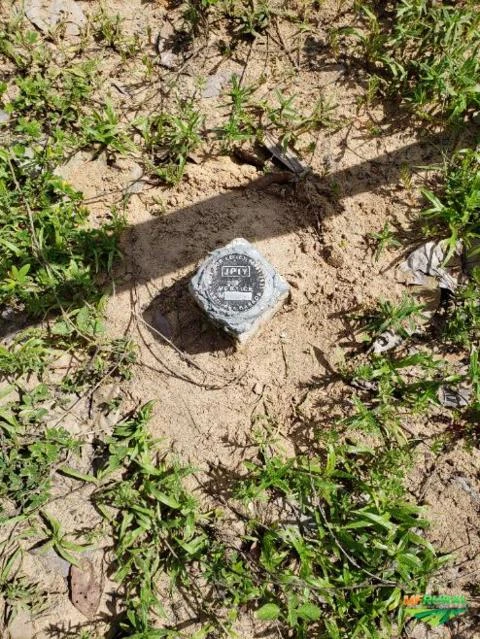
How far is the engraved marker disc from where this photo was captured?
2.92 meters

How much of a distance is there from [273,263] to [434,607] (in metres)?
2.07

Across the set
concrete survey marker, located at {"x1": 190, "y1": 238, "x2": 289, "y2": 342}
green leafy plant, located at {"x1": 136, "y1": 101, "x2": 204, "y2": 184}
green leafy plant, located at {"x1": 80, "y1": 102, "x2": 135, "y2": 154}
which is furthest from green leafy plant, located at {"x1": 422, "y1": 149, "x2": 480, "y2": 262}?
green leafy plant, located at {"x1": 80, "y1": 102, "x2": 135, "y2": 154}

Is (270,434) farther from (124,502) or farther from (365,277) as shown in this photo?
(365,277)

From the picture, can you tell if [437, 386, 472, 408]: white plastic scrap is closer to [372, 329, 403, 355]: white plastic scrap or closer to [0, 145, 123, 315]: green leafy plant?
[372, 329, 403, 355]: white plastic scrap

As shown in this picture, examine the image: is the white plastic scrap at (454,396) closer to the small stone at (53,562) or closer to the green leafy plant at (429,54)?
the green leafy plant at (429,54)

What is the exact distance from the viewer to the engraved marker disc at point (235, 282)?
2.92 meters

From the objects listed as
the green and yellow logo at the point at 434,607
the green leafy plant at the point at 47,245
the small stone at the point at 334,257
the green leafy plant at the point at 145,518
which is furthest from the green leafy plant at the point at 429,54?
the green and yellow logo at the point at 434,607

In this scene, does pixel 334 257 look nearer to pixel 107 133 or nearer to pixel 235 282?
pixel 235 282

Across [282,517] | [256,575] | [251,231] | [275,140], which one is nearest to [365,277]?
[251,231]

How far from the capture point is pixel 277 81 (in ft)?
12.2

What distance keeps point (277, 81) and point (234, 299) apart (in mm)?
1780

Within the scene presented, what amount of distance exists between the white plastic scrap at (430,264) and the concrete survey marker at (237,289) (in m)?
0.86

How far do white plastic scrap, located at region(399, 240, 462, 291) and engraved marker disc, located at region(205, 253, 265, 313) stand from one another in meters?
0.99

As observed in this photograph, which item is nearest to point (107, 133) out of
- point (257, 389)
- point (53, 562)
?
point (257, 389)
